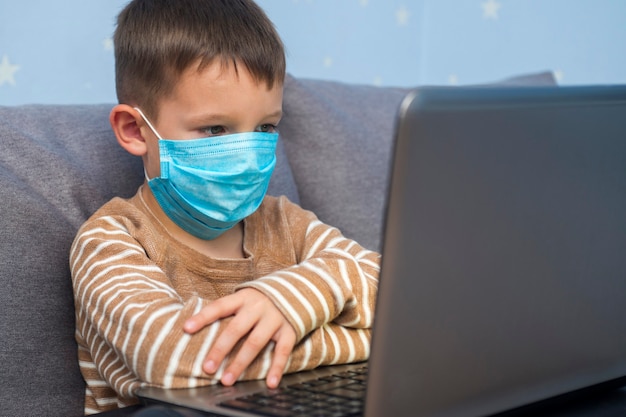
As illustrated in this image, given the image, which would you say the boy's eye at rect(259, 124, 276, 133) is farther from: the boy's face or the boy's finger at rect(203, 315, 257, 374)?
the boy's finger at rect(203, 315, 257, 374)

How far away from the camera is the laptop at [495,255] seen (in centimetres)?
62

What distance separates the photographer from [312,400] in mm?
786

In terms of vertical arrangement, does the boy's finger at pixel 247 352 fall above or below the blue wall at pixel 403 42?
below

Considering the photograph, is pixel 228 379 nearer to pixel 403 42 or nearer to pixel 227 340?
pixel 227 340

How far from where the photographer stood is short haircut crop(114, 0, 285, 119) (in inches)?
44.9

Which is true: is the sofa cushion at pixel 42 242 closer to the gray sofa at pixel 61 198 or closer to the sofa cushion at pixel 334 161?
the gray sofa at pixel 61 198

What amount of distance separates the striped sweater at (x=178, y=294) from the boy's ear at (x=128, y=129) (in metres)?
0.07

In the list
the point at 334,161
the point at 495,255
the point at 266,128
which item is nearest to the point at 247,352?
the point at 495,255

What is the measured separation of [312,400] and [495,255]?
0.23 meters

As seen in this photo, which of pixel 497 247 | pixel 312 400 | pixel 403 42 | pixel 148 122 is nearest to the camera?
pixel 497 247

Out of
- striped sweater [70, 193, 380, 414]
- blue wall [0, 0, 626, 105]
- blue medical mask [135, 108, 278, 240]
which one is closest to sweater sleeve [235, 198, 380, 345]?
striped sweater [70, 193, 380, 414]

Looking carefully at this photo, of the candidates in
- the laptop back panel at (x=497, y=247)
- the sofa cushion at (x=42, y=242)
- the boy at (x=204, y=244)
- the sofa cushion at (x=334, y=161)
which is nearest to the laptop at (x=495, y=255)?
the laptop back panel at (x=497, y=247)

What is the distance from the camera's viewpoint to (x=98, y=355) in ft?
3.54

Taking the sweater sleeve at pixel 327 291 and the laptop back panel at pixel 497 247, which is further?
Result: the sweater sleeve at pixel 327 291
